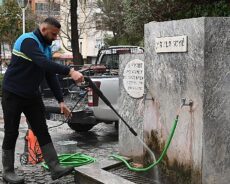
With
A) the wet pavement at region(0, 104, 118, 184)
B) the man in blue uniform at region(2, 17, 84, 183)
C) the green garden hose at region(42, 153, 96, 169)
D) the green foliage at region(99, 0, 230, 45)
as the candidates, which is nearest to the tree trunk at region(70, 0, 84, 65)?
the green foliage at region(99, 0, 230, 45)

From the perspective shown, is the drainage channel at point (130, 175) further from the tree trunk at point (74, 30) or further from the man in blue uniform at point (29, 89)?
the tree trunk at point (74, 30)

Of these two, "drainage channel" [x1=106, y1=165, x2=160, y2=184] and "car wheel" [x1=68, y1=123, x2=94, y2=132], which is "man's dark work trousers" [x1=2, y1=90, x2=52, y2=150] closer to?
"drainage channel" [x1=106, y1=165, x2=160, y2=184]

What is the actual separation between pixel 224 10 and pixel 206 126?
7.18m

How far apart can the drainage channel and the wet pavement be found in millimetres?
519

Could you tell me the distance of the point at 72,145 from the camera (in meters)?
6.44

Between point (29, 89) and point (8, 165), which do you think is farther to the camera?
point (8, 165)

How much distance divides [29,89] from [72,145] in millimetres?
1594

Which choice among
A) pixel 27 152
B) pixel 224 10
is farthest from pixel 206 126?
pixel 224 10

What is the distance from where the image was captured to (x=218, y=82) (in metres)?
4.37

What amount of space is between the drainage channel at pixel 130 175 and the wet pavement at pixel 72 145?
519 mm

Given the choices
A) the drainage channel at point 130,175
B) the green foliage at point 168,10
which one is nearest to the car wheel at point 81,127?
the green foliage at point 168,10

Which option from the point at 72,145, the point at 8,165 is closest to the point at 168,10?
the point at 72,145

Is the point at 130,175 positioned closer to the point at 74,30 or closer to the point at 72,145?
the point at 72,145

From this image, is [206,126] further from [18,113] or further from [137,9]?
[137,9]
